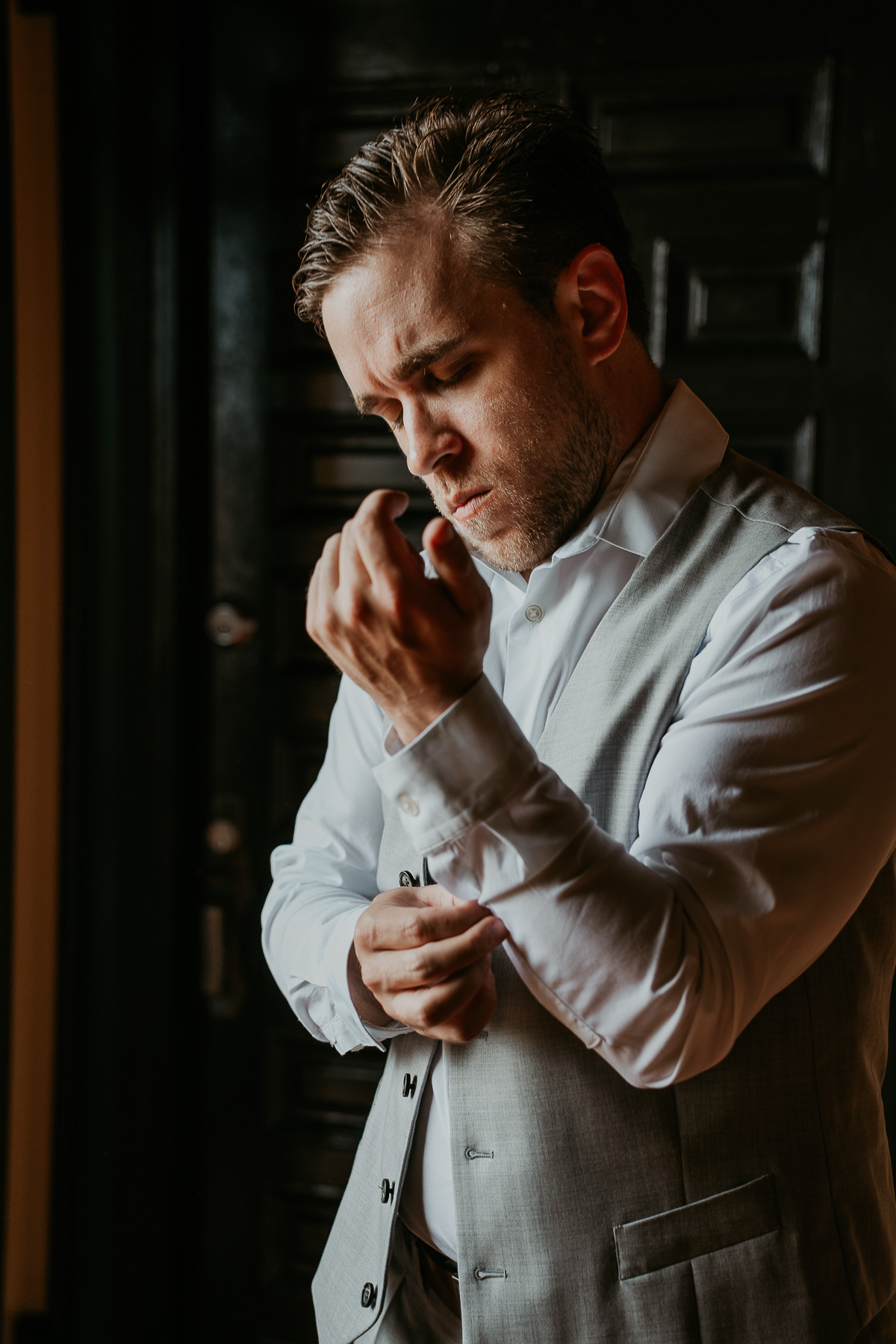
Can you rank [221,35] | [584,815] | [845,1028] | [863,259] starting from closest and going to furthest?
1. [584,815]
2. [845,1028]
3. [863,259]
4. [221,35]

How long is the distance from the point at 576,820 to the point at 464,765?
0.08m

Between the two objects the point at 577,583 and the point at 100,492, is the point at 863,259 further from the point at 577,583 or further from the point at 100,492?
the point at 100,492

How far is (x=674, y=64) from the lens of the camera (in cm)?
157

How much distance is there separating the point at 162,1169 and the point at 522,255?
162cm

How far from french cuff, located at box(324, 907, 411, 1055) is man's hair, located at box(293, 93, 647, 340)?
62cm

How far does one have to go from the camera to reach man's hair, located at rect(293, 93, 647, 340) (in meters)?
0.96

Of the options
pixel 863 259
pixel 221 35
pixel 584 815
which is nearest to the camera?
pixel 584 815

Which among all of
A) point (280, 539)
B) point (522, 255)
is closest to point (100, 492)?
point (280, 539)

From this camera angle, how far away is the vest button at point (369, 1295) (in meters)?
1.00

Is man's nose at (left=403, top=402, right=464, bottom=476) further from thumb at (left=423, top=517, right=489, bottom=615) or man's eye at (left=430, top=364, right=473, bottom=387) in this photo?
thumb at (left=423, top=517, right=489, bottom=615)

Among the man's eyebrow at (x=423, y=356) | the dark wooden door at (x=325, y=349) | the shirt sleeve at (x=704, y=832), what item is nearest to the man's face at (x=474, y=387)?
the man's eyebrow at (x=423, y=356)

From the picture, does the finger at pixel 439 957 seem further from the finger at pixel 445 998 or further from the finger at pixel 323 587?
the finger at pixel 323 587

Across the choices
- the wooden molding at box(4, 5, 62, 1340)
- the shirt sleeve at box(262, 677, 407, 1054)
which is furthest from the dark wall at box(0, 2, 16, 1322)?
the shirt sleeve at box(262, 677, 407, 1054)

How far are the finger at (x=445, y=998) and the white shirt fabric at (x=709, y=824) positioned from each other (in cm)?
5
